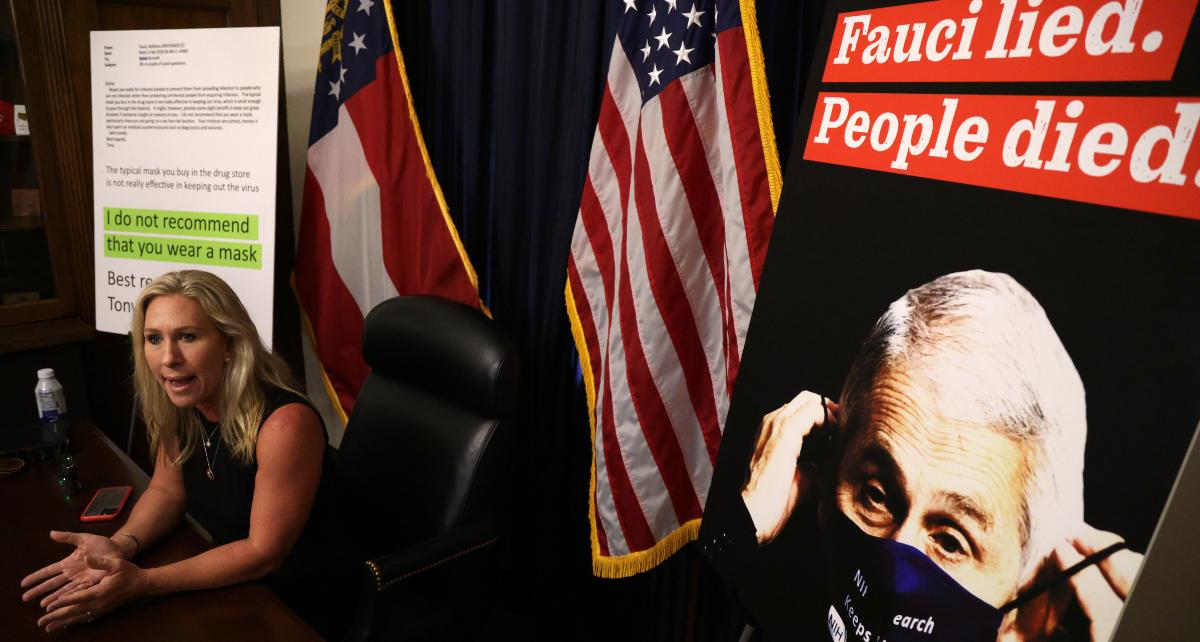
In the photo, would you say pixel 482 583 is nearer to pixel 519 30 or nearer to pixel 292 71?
pixel 519 30

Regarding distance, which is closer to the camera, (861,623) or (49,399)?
(861,623)

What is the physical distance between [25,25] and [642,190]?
220cm

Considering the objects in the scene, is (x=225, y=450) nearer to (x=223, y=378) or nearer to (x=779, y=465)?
(x=223, y=378)

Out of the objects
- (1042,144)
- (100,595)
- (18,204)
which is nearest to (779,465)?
(1042,144)

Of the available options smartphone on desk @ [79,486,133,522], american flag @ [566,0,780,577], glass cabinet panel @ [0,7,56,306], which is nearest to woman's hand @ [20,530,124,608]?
smartphone on desk @ [79,486,133,522]

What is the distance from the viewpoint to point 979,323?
698 millimetres

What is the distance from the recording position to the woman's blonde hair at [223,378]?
1556mm

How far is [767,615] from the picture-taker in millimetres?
976

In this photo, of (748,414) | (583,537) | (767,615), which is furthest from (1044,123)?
(583,537)

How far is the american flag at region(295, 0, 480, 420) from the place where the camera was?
90.6 inches

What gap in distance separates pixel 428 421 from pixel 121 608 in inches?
26.2

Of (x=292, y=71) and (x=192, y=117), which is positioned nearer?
(x=192, y=117)

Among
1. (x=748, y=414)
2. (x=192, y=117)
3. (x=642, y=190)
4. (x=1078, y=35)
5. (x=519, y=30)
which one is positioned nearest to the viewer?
(x=1078, y=35)

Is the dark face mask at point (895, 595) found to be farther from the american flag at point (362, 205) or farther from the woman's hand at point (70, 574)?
the american flag at point (362, 205)
